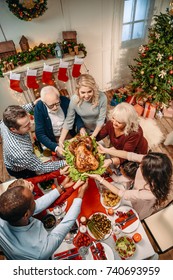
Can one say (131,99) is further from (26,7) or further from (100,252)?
(100,252)

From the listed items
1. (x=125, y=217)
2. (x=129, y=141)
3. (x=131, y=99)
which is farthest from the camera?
(x=131, y=99)

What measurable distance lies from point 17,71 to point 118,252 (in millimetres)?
4045

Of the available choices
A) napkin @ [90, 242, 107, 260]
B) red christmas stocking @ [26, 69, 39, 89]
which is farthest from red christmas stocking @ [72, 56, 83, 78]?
napkin @ [90, 242, 107, 260]

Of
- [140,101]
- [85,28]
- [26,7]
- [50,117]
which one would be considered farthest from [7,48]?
[140,101]

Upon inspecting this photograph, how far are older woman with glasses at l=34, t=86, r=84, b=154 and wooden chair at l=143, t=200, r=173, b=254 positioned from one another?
168 centimetres

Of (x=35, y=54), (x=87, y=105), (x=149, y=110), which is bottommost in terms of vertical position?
(x=149, y=110)

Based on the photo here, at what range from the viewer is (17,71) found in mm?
4156

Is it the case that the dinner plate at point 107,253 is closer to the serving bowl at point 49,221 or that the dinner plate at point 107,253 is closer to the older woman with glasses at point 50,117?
the serving bowl at point 49,221

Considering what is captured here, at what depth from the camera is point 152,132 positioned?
185 inches

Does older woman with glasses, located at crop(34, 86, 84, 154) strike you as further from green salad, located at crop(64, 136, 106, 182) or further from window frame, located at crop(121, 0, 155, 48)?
window frame, located at crop(121, 0, 155, 48)

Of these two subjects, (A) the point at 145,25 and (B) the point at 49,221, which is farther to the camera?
(A) the point at 145,25

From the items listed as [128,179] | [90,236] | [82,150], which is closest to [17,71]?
[82,150]

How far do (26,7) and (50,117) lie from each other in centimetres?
228
